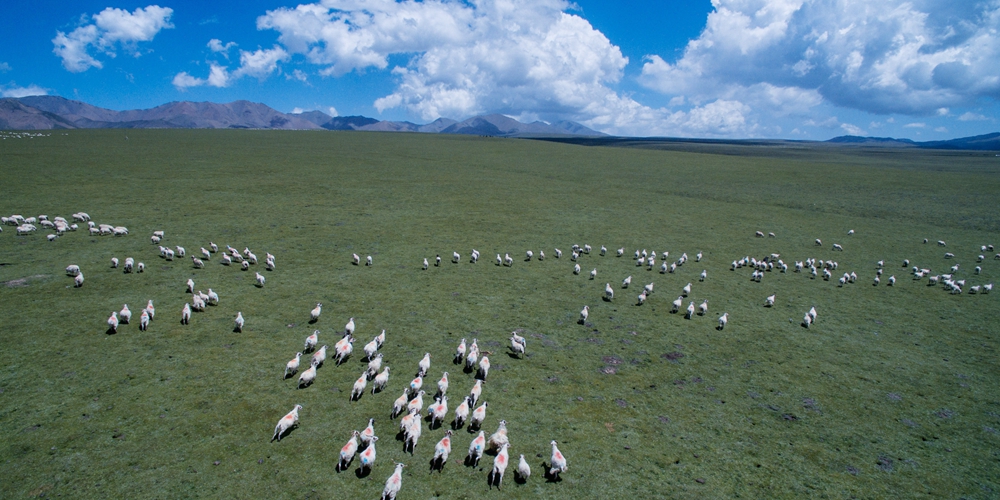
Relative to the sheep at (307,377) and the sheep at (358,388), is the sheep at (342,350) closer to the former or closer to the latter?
the sheep at (307,377)

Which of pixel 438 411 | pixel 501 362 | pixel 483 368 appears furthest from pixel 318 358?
pixel 501 362

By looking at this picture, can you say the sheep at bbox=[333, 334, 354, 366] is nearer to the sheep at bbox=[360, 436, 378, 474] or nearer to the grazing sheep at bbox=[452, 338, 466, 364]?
the grazing sheep at bbox=[452, 338, 466, 364]

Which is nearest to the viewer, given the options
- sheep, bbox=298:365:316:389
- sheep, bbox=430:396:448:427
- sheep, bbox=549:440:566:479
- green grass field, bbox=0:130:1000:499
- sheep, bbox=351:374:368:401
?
sheep, bbox=549:440:566:479

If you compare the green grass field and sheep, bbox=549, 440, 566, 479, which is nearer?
sheep, bbox=549, 440, 566, 479

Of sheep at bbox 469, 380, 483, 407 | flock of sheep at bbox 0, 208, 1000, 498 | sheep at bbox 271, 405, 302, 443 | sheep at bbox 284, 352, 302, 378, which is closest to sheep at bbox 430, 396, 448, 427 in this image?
flock of sheep at bbox 0, 208, 1000, 498

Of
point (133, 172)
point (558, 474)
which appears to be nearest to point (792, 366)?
point (558, 474)

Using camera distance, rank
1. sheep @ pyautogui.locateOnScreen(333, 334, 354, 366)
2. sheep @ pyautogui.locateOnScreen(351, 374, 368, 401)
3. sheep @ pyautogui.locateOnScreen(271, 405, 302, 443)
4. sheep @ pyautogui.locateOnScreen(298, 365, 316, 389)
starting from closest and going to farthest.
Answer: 1. sheep @ pyautogui.locateOnScreen(271, 405, 302, 443)
2. sheep @ pyautogui.locateOnScreen(351, 374, 368, 401)
3. sheep @ pyautogui.locateOnScreen(298, 365, 316, 389)
4. sheep @ pyautogui.locateOnScreen(333, 334, 354, 366)

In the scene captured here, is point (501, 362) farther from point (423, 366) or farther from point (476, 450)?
point (476, 450)
